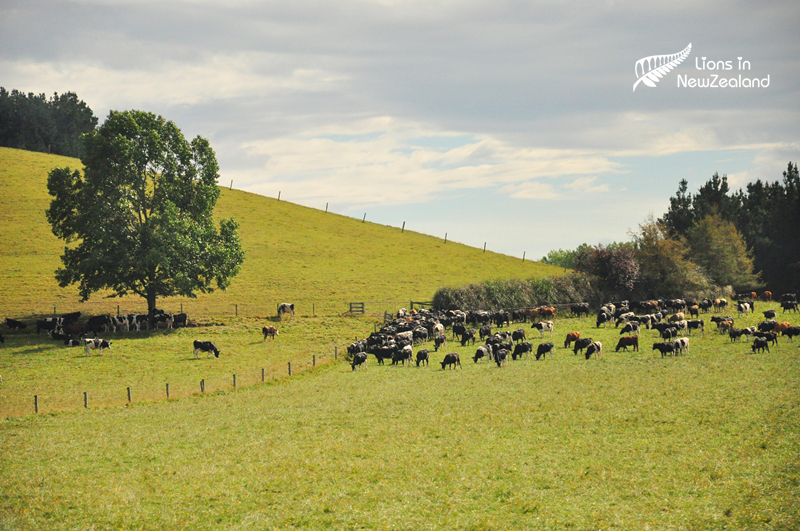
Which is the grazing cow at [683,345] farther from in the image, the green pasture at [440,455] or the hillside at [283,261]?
the hillside at [283,261]

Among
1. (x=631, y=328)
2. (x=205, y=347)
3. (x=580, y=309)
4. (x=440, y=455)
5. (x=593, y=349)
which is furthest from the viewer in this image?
(x=580, y=309)

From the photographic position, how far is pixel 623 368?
31.5m

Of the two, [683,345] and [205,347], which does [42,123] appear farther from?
[683,345]

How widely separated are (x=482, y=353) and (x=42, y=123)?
122 m

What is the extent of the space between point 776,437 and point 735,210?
3532 inches

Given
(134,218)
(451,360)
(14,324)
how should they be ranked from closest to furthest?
(451,360) → (14,324) → (134,218)

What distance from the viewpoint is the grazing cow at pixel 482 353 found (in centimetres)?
3683

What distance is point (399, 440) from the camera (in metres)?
21.0

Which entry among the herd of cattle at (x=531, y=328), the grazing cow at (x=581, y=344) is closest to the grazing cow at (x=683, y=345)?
the herd of cattle at (x=531, y=328)

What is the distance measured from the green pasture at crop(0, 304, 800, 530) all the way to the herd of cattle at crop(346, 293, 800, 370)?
17.0 feet

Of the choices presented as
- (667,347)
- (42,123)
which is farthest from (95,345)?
(42,123)

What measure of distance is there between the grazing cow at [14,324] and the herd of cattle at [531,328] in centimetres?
2724

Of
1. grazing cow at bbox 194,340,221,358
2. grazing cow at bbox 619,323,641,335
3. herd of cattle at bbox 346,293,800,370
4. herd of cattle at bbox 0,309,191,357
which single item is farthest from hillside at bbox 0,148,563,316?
grazing cow at bbox 619,323,641,335

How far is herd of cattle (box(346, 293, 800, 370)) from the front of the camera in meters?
36.7
